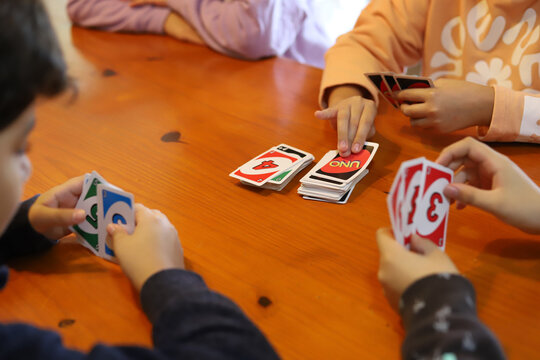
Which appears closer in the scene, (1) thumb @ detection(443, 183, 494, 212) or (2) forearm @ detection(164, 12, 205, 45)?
(1) thumb @ detection(443, 183, 494, 212)

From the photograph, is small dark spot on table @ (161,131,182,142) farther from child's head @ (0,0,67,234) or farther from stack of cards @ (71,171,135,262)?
child's head @ (0,0,67,234)

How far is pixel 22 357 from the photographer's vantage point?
49 centimetres

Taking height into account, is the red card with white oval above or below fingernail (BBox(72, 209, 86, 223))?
above

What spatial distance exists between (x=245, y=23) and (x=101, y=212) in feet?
3.12

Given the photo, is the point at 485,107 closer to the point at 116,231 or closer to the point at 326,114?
the point at 326,114

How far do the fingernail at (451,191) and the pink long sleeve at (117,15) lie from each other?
1.35 meters

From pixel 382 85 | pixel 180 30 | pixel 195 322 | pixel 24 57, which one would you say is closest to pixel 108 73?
pixel 180 30

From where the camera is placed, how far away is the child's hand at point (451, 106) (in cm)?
101

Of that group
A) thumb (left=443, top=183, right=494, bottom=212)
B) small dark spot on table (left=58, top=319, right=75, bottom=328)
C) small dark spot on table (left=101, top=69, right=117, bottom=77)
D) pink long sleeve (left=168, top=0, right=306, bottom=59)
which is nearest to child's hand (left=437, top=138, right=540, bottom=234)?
thumb (left=443, top=183, right=494, bottom=212)

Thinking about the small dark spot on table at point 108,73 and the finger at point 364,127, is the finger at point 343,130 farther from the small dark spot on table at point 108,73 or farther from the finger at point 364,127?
the small dark spot on table at point 108,73

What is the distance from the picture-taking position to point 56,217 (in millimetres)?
756

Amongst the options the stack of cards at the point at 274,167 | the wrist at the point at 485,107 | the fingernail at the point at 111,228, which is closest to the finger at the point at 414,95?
the wrist at the point at 485,107

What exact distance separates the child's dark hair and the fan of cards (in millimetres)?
697

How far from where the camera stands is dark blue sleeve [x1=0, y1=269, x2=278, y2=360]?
1.64ft
